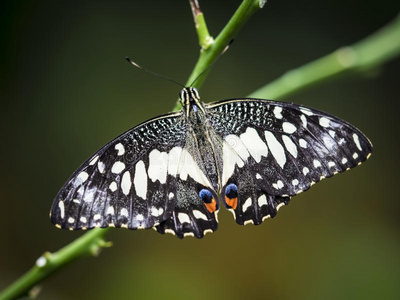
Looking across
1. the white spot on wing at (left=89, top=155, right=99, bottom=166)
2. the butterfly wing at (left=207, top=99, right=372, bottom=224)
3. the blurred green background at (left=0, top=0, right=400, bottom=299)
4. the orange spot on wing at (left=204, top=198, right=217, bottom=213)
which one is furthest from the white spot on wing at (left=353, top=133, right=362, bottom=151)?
the blurred green background at (left=0, top=0, right=400, bottom=299)

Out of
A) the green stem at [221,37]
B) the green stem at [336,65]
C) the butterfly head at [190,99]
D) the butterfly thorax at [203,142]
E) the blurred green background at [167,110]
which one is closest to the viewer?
the green stem at [221,37]

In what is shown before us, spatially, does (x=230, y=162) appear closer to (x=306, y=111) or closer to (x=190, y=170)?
(x=190, y=170)

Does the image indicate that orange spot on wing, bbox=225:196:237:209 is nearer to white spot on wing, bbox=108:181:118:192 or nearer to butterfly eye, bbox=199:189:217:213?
butterfly eye, bbox=199:189:217:213

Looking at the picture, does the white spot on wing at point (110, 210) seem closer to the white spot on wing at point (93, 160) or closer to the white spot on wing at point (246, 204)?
the white spot on wing at point (93, 160)

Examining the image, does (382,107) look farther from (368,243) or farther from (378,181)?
(368,243)

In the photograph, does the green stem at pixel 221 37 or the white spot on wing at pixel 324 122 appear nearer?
the green stem at pixel 221 37

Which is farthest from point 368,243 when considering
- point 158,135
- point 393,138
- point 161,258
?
point 158,135

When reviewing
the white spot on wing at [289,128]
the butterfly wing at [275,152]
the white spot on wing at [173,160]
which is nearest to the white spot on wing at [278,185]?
the butterfly wing at [275,152]
